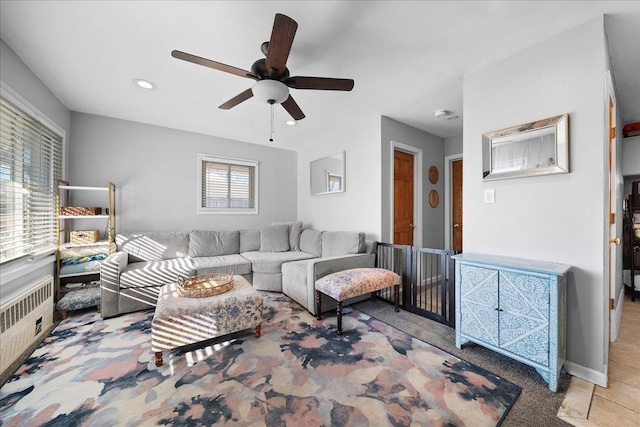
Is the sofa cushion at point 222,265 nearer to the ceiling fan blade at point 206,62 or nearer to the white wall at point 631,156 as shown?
the ceiling fan blade at point 206,62

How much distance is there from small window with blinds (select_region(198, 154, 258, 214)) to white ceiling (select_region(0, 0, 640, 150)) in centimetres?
135

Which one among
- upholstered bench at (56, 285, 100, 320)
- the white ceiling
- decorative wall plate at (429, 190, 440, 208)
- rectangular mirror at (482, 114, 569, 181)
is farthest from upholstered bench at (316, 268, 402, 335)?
upholstered bench at (56, 285, 100, 320)

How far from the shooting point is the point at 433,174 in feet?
13.7

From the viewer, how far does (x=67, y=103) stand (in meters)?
3.02

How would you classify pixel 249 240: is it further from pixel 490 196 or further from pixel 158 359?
pixel 490 196

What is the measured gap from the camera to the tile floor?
4.44 feet

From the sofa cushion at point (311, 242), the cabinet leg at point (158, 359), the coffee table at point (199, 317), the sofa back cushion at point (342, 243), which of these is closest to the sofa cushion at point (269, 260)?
the sofa cushion at point (311, 242)

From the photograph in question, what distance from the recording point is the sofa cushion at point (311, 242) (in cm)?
389

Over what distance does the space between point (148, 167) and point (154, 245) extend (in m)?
1.21

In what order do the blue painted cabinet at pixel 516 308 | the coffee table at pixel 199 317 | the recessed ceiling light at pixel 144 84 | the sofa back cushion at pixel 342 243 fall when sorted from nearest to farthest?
the blue painted cabinet at pixel 516 308 < the coffee table at pixel 199 317 < the recessed ceiling light at pixel 144 84 < the sofa back cushion at pixel 342 243

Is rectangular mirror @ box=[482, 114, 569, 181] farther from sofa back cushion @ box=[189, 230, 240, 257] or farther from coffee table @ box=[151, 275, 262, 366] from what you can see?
sofa back cushion @ box=[189, 230, 240, 257]

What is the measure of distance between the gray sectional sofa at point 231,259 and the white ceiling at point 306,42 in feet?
5.99

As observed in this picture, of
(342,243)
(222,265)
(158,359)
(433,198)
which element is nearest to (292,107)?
(342,243)

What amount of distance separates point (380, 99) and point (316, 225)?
7.99 ft
